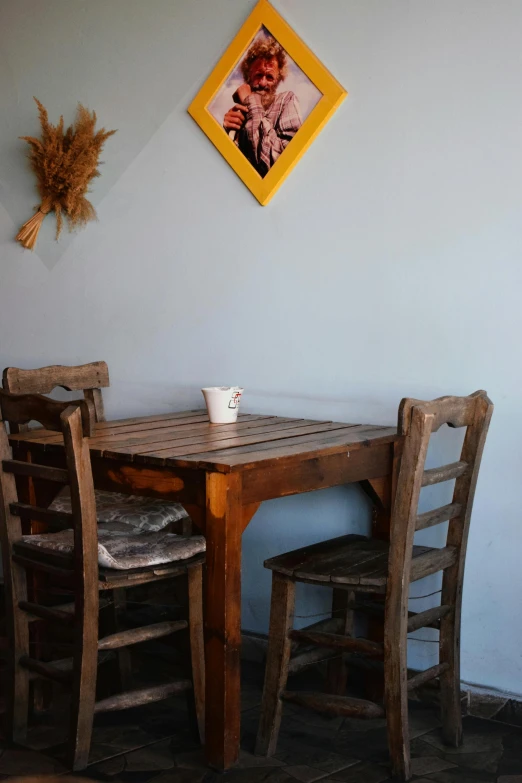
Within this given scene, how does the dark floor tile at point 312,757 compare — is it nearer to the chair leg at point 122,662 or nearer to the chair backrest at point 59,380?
the chair leg at point 122,662

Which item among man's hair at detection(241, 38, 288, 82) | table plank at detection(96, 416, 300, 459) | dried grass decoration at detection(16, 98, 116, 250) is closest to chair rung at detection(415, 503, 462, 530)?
table plank at detection(96, 416, 300, 459)

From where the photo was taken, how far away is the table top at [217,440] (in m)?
2.16

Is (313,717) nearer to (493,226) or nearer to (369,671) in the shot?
(369,671)

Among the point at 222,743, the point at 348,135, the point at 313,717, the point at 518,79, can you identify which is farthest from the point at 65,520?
the point at 518,79

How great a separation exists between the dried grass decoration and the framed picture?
→ 49 cm

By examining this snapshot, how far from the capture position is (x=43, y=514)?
2326 mm

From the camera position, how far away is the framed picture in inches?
114

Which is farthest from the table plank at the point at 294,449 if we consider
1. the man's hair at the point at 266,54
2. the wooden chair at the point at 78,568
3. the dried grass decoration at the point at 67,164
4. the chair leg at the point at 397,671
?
the dried grass decoration at the point at 67,164

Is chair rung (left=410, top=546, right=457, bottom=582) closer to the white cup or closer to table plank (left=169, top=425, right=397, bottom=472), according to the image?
table plank (left=169, top=425, right=397, bottom=472)

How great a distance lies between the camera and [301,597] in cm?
304

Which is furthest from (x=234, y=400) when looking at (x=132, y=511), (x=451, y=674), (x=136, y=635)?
(x=451, y=674)

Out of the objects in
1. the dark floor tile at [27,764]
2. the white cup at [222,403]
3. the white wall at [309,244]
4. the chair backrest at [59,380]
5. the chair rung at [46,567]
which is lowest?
the dark floor tile at [27,764]

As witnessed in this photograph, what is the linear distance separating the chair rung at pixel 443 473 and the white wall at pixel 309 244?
0.31m

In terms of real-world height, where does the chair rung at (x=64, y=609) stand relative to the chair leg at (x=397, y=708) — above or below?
above
